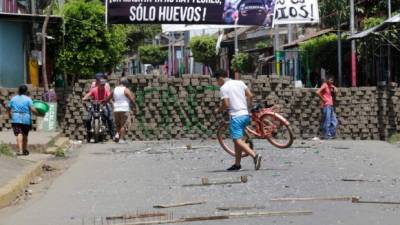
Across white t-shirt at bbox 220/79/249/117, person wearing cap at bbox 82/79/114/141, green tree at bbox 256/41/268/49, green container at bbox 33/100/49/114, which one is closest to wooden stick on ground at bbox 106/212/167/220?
white t-shirt at bbox 220/79/249/117

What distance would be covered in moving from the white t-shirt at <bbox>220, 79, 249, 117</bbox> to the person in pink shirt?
850 centimetres

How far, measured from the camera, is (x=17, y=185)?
11992 millimetres

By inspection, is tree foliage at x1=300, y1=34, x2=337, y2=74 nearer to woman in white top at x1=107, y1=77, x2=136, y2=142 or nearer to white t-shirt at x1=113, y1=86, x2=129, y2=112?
woman in white top at x1=107, y1=77, x2=136, y2=142

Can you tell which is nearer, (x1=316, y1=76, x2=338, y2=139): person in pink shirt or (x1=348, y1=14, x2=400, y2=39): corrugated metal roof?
(x1=348, y1=14, x2=400, y2=39): corrugated metal roof

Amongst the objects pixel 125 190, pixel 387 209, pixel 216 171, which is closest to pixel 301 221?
pixel 387 209

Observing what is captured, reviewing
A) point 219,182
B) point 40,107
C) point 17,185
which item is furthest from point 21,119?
point 219,182

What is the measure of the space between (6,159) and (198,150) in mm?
5149

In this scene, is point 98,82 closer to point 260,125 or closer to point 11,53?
point 11,53

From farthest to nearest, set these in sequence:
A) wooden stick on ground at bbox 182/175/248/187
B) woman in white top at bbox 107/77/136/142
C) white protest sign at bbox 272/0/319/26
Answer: white protest sign at bbox 272/0/319/26, woman in white top at bbox 107/77/136/142, wooden stick on ground at bbox 182/175/248/187

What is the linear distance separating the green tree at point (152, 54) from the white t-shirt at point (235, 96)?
Result: 190ft

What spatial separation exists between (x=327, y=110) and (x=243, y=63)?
85.5 ft

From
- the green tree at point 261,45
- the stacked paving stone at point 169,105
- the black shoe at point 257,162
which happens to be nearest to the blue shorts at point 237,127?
the black shoe at point 257,162

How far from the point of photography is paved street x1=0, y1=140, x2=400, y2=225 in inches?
371

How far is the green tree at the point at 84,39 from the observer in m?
27.5
